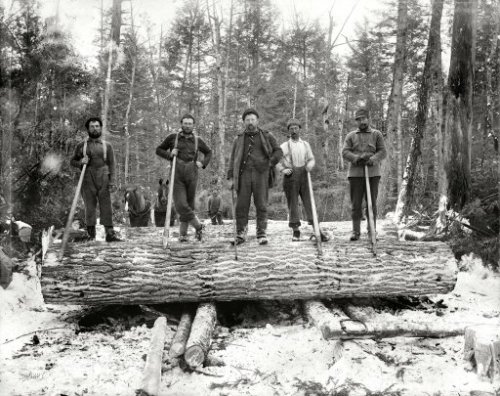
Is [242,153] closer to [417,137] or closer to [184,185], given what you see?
[184,185]

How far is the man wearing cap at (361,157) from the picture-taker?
6230 millimetres

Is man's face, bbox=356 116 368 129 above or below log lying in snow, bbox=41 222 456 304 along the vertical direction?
above

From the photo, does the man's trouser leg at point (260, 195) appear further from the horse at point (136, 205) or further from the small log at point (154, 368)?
the horse at point (136, 205)

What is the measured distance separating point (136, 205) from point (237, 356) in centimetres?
655

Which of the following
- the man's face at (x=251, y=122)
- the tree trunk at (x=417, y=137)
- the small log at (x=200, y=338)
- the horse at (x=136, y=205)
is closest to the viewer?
the small log at (x=200, y=338)

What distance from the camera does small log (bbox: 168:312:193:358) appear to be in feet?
13.9

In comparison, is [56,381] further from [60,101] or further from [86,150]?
[60,101]

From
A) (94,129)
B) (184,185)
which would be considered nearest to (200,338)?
(184,185)

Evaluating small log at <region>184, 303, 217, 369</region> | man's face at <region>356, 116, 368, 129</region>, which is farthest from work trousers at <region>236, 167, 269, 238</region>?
man's face at <region>356, 116, 368, 129</region>

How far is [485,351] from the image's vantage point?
12.8 feet

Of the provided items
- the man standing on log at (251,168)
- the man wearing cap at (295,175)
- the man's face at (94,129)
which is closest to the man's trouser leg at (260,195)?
the man standing on log at (251,168)

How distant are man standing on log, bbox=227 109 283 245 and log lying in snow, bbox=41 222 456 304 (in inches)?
23.3

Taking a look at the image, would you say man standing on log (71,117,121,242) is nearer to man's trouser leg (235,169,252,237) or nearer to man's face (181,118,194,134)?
man's face (181,118,194,134)

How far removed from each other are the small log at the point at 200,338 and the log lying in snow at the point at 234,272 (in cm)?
36
